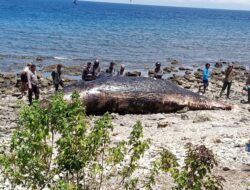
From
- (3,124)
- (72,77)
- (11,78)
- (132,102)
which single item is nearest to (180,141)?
(132,102)

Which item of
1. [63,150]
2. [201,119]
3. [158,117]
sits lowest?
[158,117]

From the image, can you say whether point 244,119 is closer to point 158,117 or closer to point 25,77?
point 158,117

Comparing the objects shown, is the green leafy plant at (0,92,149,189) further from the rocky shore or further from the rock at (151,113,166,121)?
the rock at (151,113,166,121)

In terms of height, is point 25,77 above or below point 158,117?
above

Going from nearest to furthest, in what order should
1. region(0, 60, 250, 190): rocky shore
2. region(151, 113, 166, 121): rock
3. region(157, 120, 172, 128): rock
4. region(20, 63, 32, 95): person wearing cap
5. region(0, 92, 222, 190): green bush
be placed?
region(0, 92, 222, 190): green bush < region(0, 60, 250, 190): rocky shore < region(157, 120, 172, 128): rock < region(151, 113, 166, 121): rock < region(20, 63, 32, 95): person wearing cap

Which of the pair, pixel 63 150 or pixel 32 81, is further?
pixel 32 81

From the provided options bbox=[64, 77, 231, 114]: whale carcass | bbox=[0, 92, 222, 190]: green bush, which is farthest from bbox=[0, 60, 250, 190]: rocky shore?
bbox=[0, 92, 222, 190]: green bush

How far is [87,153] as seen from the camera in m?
7.37

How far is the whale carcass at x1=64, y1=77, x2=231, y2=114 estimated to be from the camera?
18.5 m

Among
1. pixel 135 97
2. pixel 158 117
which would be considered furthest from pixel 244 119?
pixel 135 97

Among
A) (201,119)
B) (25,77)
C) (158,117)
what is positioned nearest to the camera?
(201,119)

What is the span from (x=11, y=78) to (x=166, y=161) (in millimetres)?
21434

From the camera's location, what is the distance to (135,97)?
63.2 ft

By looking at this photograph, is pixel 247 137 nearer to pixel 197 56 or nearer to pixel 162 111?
pixel 162 111
